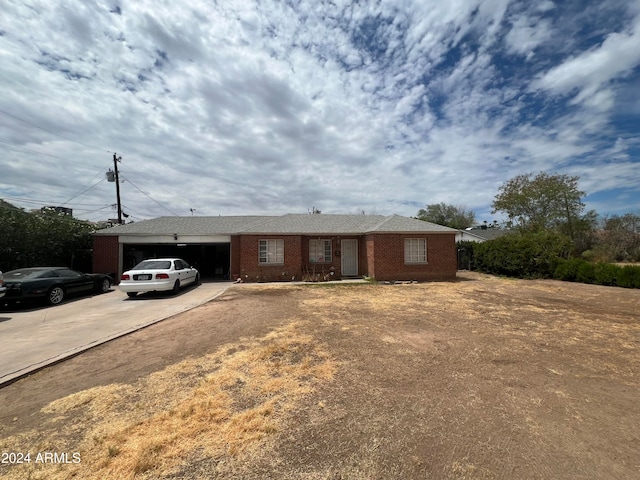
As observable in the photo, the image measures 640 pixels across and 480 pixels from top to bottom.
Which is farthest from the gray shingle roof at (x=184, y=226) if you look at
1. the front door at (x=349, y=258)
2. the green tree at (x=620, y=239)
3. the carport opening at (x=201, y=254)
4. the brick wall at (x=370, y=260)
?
the green tree at (x=620, y=239)

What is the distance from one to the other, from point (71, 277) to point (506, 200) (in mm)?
36381

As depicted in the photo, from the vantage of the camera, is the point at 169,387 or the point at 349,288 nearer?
the point at 169,387

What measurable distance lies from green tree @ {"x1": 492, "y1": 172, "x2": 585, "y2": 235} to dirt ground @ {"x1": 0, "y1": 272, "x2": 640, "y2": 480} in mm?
28630

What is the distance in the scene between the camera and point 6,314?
8.97 m

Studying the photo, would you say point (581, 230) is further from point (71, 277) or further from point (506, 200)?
point (71, 277)

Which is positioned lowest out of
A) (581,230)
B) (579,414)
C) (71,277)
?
(579,414)

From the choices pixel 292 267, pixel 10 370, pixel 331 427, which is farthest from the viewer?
pixel 292 267

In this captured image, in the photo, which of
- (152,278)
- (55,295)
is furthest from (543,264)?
(55,295)

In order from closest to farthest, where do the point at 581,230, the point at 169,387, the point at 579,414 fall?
the point at 579,414 → the point at 169,387 → the point at 581,230

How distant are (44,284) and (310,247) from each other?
11871 mm

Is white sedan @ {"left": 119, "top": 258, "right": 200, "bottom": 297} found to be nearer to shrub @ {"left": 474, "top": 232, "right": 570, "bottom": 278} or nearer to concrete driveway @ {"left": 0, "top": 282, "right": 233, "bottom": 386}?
concrete driveway @ {"left": 0, "top": 282, "right": 233, "bottom": 386}

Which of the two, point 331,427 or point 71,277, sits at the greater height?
point 71,277

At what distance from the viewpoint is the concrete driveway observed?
5266 millimetres

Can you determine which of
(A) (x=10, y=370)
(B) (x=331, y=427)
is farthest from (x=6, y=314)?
(B) (x=331, y=427)
